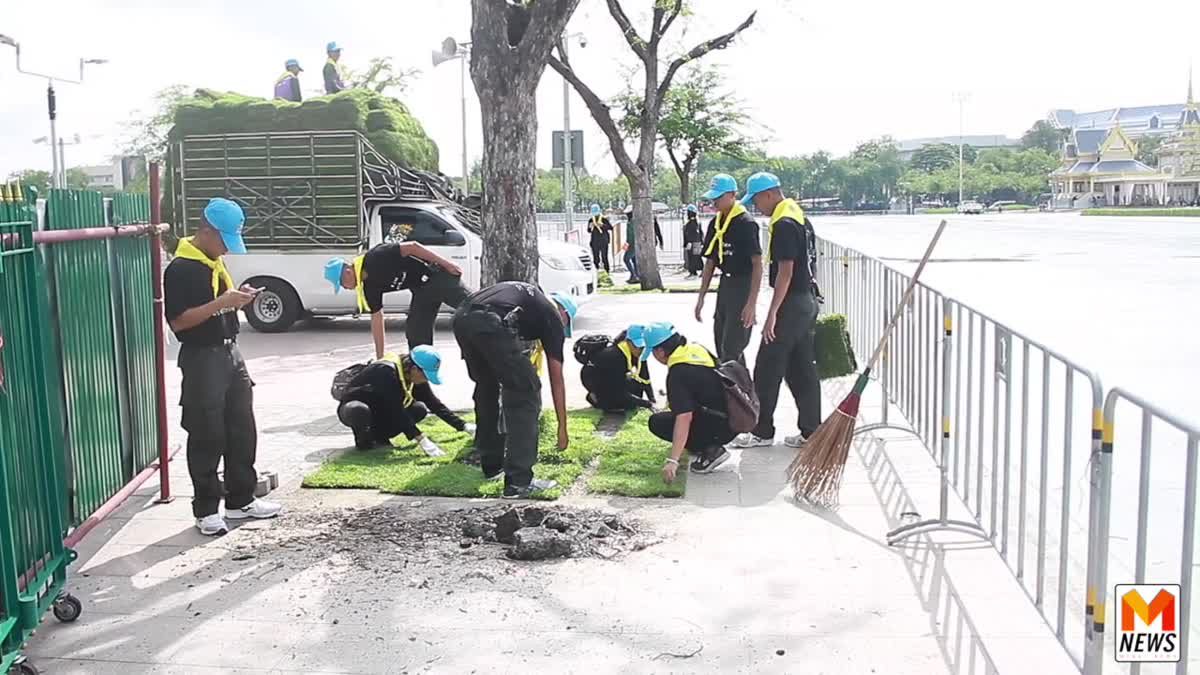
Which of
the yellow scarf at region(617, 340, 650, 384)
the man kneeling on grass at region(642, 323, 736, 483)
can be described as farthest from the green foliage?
the man kneeling on grass at region(642, 323, 736, 483)

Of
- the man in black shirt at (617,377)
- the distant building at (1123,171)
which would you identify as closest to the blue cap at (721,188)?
the man in black shirt at (617,377)

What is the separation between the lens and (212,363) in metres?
5.54

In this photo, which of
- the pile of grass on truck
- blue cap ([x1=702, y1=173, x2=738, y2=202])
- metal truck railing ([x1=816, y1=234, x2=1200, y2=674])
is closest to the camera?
metal truck railing ([x1=816, y1=234, x2=1200, y2=674])

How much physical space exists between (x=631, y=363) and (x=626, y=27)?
13.3 meters

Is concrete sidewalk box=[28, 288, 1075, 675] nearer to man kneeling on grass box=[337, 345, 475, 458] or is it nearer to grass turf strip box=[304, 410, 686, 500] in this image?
grass turf strip box=[304, 410, 686, 500]

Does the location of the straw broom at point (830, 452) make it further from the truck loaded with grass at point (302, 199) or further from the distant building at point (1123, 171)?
the distant building at point (1123, 171)

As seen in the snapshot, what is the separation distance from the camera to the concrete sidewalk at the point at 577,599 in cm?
416

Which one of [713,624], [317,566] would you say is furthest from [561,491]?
[713,624]

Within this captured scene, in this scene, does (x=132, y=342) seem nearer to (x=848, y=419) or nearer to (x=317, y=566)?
(x=317, y=566)

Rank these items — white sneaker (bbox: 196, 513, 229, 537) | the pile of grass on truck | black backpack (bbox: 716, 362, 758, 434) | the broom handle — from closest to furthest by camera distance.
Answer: white sneaker (bbox: 196, 513, 229, 537) < the broom handle < black backpack (bbox: 716, 362, 758, 434) < the pile of grass on truck

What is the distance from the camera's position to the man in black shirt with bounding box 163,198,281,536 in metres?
5.38

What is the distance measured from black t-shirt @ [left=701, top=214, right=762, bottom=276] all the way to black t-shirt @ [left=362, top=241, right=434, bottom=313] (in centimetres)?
231

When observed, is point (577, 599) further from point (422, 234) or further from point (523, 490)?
point (422, 234)

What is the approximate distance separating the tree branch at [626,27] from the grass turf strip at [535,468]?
13.8 m
